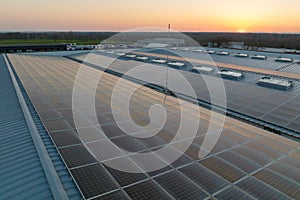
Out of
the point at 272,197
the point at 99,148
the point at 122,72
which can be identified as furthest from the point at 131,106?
the point at 122,72

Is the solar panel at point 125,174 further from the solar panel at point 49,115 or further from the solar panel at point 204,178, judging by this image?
the solar panel at point 49,115

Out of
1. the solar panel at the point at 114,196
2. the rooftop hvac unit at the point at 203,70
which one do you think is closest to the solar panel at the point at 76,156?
the solar panel at the point at 114,196

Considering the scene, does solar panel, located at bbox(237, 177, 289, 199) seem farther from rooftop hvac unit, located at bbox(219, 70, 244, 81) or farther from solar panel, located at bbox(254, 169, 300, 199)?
rooftop hvac unit, located at bbox(219, 70, 244, 81)

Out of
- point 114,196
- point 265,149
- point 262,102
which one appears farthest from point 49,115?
point 262,102

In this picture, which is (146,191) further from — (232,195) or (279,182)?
(279,182)

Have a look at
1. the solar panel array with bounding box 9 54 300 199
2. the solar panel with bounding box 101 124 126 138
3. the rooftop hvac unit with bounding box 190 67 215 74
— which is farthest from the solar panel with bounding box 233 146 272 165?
the rooftop hvac unit with bounding box 190 67 215 74
